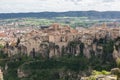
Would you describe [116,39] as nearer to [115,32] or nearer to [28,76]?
[115,32]

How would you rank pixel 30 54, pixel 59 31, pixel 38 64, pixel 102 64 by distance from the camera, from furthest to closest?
1. pixel 59 31
2. pixel 30 54
3. pixel 38 64
4. pixel 102 64

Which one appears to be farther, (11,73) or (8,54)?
(8,54)

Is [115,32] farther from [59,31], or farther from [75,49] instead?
[59,31]

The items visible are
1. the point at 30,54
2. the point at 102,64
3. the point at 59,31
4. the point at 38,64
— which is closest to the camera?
the point at 102,64

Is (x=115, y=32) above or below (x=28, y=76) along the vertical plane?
above

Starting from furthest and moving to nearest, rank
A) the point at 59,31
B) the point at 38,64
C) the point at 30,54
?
the point at 59,31 → the point at 30,54 → the point at 38,64

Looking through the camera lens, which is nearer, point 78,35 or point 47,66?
point 47,66

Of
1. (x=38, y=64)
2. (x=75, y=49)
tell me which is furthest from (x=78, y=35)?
(x=38, y=64)

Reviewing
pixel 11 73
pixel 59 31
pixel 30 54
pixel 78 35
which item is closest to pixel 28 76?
pixel 11 73

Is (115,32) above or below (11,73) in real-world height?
above
